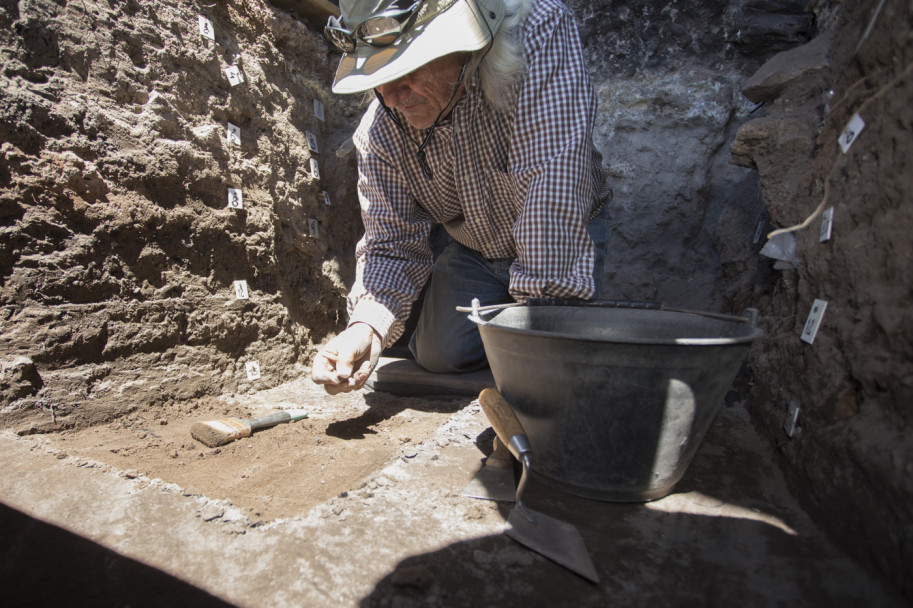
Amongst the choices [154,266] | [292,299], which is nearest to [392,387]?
[292,299]

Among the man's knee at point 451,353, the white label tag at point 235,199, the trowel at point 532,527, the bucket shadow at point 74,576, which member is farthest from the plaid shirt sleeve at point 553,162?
the white label tag at point 235,199

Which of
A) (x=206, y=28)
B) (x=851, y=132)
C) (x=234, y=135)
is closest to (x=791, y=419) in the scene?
(x=851, y=132)

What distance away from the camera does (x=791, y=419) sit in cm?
150

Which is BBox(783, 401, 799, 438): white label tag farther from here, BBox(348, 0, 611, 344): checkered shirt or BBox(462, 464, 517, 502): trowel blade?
BBox(462, 464, 517, 502): trowel blade

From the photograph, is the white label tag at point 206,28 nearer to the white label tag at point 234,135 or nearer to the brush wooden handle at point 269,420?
the white label tag at point 234,135

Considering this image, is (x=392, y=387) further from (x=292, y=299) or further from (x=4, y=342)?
(x=4, y=342)

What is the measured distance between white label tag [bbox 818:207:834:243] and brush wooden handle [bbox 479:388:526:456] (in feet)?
3.28

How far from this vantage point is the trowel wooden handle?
1.29 m

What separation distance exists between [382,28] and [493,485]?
4.60 feet

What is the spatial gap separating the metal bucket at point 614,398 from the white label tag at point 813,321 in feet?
0.88

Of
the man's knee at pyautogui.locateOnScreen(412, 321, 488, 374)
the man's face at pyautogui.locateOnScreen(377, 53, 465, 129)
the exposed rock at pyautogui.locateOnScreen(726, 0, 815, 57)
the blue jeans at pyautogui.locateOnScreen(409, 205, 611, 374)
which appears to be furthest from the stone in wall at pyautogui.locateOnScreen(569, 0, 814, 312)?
the man's face at pyautogui.locateOnScreen(377, 53, 465, 129)

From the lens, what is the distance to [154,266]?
2123 millimetres

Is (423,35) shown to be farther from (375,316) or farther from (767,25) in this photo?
(767,25)

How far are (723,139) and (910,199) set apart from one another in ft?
6.36
